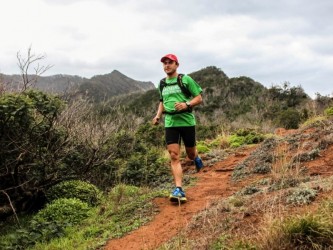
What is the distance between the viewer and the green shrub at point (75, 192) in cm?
763

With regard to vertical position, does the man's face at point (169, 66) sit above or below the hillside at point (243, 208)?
above

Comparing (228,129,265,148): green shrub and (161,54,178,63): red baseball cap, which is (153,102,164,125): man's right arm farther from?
(228,129,265,148): green shrub

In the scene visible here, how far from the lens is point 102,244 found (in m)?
5.04

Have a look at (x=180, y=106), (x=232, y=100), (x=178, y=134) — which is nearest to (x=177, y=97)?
(x=180, y=106)

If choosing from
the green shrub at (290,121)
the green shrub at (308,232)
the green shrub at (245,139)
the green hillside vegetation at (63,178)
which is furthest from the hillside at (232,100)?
the green shrub at (308,232)

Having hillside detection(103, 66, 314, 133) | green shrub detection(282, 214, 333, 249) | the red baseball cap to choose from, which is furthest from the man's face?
hillside detection(103, 66, 314, 133)

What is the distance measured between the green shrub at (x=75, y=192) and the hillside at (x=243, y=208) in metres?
1.80

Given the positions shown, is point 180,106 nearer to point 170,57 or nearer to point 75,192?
point 170,57

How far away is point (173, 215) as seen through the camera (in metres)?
5.54

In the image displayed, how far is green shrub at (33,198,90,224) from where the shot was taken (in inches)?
257

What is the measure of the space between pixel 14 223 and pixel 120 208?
6.20 feet

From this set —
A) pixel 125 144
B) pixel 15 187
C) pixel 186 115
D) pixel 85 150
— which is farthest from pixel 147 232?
pixel 125 144

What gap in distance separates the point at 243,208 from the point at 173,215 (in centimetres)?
112

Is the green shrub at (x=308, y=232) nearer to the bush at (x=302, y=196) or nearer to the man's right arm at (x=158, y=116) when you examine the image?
the bush at (x=302, y=196)
